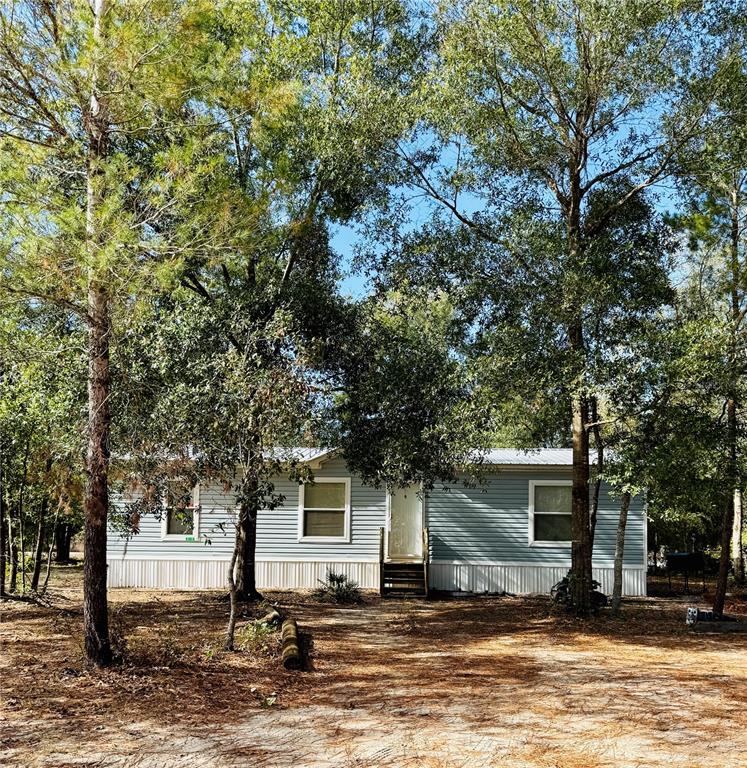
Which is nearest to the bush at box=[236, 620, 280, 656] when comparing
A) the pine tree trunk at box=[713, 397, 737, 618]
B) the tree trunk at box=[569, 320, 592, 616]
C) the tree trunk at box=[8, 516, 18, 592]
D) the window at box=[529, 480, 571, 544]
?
the tree trunk at box=[8, 516, 18, 592]

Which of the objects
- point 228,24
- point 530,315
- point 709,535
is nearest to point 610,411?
point 530,315

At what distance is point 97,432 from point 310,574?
36.3 feet

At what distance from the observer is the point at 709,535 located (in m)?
28.6

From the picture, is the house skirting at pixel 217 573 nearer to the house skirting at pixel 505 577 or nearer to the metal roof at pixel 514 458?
the house skirting at pixel 505 577

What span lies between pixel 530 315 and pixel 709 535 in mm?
18564

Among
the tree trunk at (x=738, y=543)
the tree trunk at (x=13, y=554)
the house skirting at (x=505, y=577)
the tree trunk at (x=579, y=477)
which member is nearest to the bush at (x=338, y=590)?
the house skirting at (x=505, y=577)

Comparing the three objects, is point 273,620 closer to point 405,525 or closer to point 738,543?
point 405,525

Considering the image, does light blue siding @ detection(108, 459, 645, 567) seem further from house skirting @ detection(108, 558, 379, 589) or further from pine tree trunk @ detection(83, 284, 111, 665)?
pine tree trunk @ detection(83, 284, 111, 665)

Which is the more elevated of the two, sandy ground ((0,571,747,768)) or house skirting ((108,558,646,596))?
sandy ground ((0,571,747,768))

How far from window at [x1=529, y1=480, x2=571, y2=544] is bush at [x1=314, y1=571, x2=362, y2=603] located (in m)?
4.14

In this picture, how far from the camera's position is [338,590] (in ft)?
56.7

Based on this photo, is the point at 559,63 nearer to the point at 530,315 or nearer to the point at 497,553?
the point at 530,315

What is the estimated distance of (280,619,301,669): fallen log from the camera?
930 centimetres

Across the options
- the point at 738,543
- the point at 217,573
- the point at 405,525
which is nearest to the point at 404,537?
the point at 405,525
